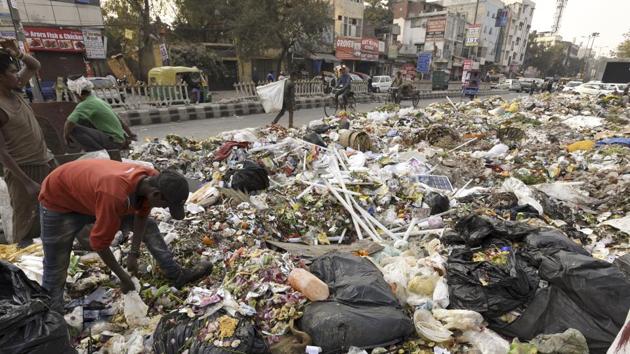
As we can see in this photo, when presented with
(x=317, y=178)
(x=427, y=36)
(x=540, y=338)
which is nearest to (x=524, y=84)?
(x=427, y=36)

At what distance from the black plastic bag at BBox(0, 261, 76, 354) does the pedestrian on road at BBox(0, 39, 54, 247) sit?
1035mm

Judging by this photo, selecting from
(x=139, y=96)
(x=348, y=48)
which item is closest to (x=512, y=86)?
(x=348, y=48)

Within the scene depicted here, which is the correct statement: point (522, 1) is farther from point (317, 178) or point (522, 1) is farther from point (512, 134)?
point (317, 178)

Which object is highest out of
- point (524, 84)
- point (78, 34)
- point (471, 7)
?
point (471, 7)

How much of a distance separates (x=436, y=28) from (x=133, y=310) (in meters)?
42.4

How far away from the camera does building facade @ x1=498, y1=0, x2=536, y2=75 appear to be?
2182 inches

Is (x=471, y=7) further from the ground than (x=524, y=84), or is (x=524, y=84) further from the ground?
(x=471, y=7)

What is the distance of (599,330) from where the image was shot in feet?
7.20

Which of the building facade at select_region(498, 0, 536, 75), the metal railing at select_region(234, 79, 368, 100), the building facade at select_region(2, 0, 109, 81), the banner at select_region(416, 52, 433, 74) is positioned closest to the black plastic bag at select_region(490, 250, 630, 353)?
the metal railing at select_region(234, 79, 368, 100)

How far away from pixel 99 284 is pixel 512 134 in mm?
8085

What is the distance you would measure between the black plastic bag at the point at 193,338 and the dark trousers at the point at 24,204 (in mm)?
1579

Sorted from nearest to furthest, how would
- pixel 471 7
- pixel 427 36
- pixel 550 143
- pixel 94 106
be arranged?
pixel 94 106 < pixel 550 143 < pixel 427 36 < pixel 471 7

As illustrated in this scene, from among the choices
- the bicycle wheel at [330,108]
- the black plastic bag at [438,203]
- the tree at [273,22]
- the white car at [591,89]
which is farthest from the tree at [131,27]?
the white car at [591,89]

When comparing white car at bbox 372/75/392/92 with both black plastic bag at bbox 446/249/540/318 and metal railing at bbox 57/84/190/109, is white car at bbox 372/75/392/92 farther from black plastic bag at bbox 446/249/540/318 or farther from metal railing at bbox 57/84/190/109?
black plastic bag at bbox 446/249/540/318
